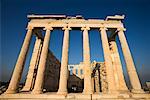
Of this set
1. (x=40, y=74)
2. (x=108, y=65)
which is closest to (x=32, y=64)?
(x=40, y=74)

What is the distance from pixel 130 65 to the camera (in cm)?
1845

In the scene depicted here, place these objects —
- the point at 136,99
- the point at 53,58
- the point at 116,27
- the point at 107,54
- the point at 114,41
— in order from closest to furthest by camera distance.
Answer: the point at 136,99
the point at 107,54
the point at 116,27
the point at 114,41
the point at 53,58

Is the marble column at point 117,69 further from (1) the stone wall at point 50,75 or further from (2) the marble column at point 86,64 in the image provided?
(1) the stone wall at point 50,75

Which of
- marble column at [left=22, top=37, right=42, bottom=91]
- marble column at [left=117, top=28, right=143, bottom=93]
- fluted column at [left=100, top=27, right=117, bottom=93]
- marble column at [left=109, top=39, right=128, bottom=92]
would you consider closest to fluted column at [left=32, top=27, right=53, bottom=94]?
marble column at [left=22, top=37, right=42, bottom=91]

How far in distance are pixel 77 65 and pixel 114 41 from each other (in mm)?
23789

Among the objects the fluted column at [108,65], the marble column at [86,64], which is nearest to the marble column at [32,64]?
the marble column at [86,64]

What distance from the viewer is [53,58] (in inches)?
1173

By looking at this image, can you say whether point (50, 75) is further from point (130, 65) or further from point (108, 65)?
point (130, 65)

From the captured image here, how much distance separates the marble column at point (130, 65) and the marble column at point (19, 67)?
13.8 meters

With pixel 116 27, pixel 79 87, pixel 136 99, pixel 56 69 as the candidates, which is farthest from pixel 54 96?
pixel 79 87

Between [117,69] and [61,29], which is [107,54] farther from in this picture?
[61,29]

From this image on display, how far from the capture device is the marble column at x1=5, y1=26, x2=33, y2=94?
16.8m

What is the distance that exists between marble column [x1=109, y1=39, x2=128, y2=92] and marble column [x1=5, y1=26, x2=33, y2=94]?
14.1 meters

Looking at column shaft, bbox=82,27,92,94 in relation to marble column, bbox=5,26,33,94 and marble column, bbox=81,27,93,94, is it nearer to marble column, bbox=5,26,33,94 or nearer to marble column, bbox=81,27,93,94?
marble column, bbox=81,27,93,94
